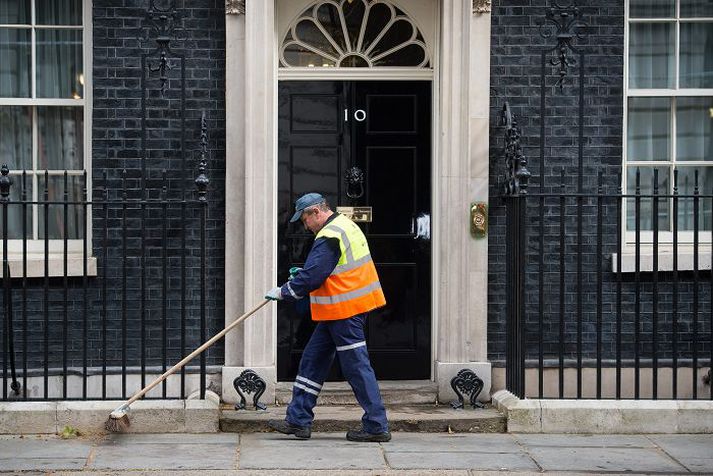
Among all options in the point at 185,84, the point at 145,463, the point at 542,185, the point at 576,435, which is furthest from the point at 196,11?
the point at 576,435

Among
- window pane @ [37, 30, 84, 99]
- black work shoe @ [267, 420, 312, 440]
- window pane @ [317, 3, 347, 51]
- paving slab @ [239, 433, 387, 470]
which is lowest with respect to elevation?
paving slab @ [239, 433, 387, 470]

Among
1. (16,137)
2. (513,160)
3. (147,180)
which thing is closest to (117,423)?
(147,180)

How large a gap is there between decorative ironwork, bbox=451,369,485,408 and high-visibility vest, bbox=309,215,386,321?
1360mm

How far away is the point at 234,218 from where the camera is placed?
978cm

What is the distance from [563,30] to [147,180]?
3.37m

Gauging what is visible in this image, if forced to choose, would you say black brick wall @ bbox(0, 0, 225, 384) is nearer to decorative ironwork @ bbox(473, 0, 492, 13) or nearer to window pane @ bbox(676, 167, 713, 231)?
decorative ironwork @ bbox(473, 0, 492, 13)

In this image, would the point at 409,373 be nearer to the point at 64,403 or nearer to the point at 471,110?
the point at 471,110

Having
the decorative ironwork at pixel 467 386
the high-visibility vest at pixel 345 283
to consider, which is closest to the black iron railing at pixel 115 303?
the high-visibility vest at pixel 345 283

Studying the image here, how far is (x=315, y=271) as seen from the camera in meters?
8.47

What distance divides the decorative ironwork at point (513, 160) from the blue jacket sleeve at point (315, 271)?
1490mm

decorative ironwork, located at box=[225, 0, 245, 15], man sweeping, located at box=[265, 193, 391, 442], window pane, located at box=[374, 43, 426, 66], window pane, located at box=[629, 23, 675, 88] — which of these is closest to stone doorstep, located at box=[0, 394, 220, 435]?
man sweeping, located at box=[265, 193, 391, 442]

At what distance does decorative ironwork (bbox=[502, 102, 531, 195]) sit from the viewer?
9.12 m

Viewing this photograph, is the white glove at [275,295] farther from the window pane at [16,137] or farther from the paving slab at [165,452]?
the window pane at [16,137]

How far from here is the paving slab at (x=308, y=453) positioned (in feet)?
26.2
